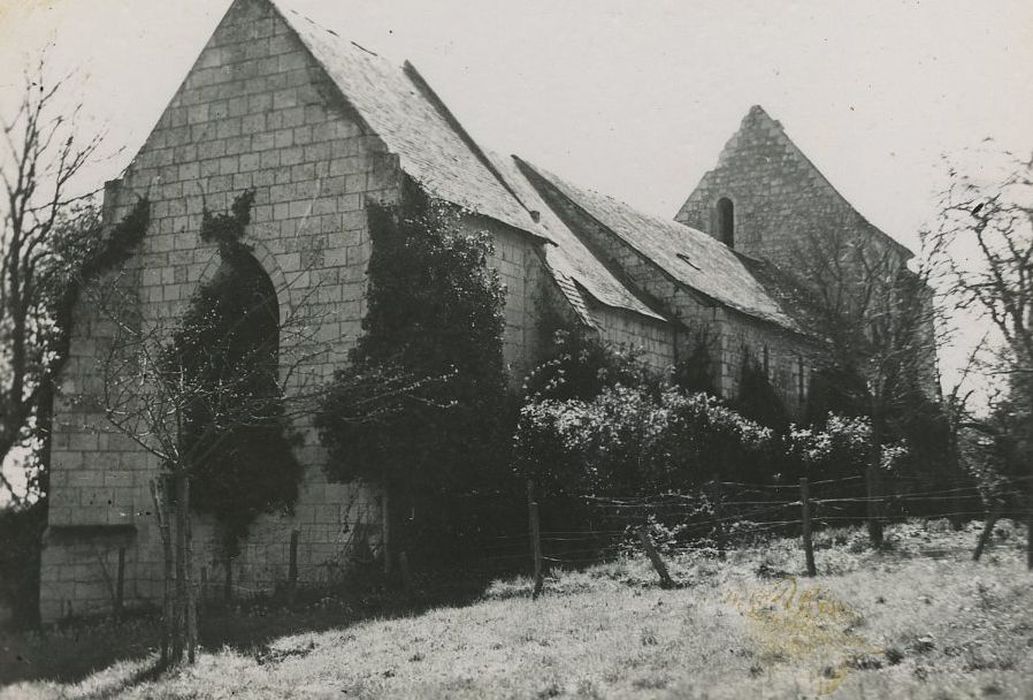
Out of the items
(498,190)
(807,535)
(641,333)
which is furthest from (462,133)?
(807,535)

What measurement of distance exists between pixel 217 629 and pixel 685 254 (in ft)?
60.7

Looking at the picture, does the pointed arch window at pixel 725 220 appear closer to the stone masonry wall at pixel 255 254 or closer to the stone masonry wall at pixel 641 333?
the stone masonry wall at pixel 641 333

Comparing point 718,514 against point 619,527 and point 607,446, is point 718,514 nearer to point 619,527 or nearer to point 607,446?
point 619,527

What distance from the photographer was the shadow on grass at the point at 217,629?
1199 centimetres

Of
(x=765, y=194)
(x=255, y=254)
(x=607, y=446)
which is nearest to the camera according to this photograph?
(x=607, y=446)

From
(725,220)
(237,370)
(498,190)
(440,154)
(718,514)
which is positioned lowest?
(718,514)

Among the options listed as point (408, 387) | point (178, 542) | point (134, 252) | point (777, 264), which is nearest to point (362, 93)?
point (134, 252)

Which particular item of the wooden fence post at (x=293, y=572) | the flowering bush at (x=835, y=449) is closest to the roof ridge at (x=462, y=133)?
the flowering bush at (x=835, y=449)

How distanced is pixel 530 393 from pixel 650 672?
9.36 m

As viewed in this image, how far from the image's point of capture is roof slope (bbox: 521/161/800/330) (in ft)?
83.3

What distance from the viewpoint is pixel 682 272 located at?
1004 inches

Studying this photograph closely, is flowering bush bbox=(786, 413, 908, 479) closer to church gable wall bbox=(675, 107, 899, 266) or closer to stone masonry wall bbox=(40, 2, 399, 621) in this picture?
stone masonry wall bbox=(40, 2, 399, 621)

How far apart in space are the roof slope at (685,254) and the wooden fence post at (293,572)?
11.7 metres

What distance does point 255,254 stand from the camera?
57.6 feet
